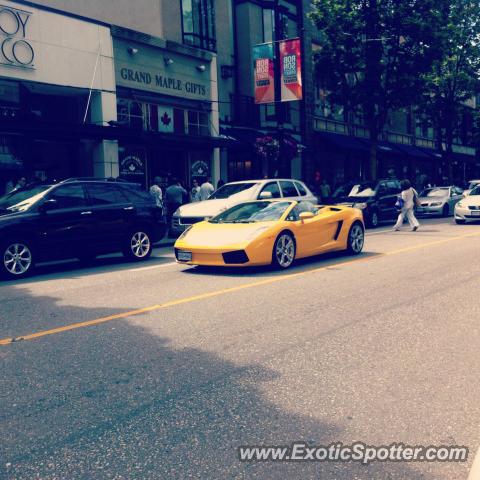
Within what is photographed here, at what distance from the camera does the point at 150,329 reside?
244 inches

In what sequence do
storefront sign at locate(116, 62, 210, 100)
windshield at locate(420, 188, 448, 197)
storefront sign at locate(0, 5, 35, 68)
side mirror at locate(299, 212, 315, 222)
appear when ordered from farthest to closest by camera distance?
1. windshield at locate(420, 188, 448, 197)
2. storefront sign at locate(116, 62, 210, 100)
3. storefront sign at locate(0, 5, 35, 68)
4. side mirror at locate(299, 212, 315, 222)

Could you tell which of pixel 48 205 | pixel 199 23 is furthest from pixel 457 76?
pixel 48 205

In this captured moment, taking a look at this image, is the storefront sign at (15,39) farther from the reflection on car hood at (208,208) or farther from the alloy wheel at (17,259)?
the alloy wheel at (17,259)

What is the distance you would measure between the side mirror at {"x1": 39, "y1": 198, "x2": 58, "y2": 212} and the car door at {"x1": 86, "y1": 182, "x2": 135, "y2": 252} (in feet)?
2.83

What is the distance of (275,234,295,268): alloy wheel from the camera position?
404 inches

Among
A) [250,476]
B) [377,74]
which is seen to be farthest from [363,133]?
[250,476]

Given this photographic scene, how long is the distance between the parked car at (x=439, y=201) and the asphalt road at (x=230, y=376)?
18670 mm

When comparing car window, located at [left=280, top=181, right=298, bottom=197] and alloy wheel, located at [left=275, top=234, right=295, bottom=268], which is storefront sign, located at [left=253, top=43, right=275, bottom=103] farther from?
alloy wheel, located at [left=275, top=234, right=295, bottom=268]

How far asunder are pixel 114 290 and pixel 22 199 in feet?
12.2

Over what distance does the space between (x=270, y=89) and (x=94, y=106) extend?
752cm

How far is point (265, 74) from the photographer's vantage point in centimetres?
2506

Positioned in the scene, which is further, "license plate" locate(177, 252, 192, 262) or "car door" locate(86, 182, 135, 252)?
"car door" locate(86, 182, 135, 252)

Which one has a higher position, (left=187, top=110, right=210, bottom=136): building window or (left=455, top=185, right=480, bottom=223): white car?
(left=187, top=110, right=210, bottom=136): building window

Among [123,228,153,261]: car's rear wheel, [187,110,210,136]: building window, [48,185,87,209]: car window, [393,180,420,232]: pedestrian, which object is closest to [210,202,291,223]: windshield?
[123,228,153,261]: car's rear wheel
